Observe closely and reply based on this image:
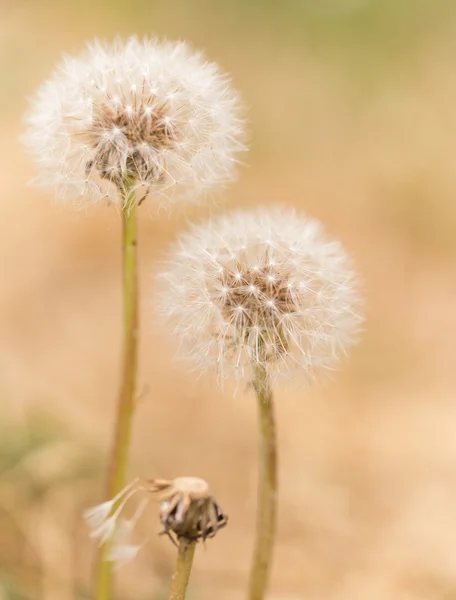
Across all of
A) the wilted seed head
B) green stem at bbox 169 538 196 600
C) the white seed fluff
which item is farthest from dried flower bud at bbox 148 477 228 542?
the white seed fluff

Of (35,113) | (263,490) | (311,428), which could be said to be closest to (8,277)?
(311,428)

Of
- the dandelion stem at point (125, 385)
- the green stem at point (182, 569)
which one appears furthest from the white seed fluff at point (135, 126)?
the green stem at point (182, 569)

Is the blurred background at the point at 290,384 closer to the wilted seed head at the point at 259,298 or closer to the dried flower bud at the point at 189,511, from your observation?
the wilted seed head at the point at 259,298

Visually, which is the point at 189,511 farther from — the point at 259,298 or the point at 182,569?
the point at 259,298

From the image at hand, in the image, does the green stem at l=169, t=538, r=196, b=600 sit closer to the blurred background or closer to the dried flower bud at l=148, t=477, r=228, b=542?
the dried flower bud at l=148, t=477, r=228, b=542

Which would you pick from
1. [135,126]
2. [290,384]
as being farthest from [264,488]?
[135,126]

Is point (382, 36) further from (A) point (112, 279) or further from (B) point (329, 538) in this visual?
(B) point (329, 538)
